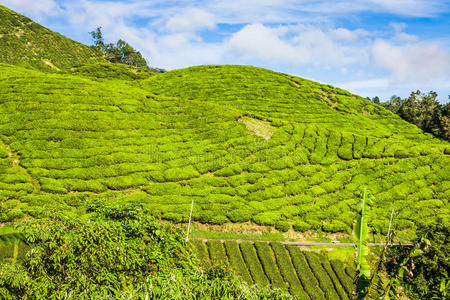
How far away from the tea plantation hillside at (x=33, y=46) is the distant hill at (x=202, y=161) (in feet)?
86.0

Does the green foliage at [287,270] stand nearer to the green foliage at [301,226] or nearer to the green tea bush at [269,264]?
the green tea bush at [269,264]

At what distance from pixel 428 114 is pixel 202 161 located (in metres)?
58.1

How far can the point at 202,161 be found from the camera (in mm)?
37688

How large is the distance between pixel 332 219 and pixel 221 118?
75.7 feet

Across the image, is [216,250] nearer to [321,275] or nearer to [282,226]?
[282,226]

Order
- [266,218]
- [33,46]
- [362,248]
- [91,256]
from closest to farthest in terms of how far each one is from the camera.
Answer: [362,248] < [91,256] < [266,218] < [33,46]

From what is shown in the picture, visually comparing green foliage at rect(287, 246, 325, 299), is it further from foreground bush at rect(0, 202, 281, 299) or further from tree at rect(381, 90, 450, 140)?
tree at rect(381, 90, 450, 140)

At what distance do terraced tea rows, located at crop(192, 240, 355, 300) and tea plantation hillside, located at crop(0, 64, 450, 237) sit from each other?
4.28m

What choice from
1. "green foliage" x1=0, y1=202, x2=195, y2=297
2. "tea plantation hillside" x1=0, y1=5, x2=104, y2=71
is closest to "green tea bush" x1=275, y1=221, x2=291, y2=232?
"green foliage" x1=0, y1=202, x2=195, y2=297

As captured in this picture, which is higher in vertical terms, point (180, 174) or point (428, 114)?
point (428, 114)

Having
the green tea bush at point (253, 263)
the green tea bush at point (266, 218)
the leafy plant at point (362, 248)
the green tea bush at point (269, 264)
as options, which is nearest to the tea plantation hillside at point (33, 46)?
the green tea bush at point (266, 218)

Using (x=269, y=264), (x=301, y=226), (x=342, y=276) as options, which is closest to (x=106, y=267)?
(x=269, y=264)

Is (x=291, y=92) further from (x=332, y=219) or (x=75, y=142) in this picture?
(x=75, y=142)

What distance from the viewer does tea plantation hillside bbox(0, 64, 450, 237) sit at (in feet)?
100.0
